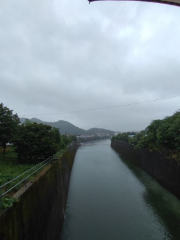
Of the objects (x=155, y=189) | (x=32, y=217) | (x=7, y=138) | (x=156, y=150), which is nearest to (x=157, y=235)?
(x=32, y=217)

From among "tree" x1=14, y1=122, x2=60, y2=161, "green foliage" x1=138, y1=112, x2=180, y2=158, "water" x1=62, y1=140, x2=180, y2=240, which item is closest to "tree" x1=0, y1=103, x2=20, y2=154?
"tree" x1=14, y1=122, x2=60, y2=161

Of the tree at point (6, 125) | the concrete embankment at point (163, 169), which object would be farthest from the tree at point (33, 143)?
the concrete embankment at point (163, 169)

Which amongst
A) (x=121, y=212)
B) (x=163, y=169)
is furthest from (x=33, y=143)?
(x=163, y=169)

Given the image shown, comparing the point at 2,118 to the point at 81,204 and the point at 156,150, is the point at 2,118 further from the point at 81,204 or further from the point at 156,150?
the point at 156,150

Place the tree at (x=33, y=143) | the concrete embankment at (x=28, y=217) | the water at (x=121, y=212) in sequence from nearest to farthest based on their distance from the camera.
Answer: the concrete embankment at (x=28, y=217), the water at (x=121, y=212), the tree at (x=33, y=143)

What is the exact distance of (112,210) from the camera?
45.5 ft

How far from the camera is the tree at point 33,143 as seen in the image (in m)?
14.1

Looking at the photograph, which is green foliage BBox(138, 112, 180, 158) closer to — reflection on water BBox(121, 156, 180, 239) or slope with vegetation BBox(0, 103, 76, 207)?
reflection on water BBox(121, 156, 180, 239)

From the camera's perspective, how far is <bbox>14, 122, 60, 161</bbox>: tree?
46.3 feet

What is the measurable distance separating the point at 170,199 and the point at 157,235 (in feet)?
19.6

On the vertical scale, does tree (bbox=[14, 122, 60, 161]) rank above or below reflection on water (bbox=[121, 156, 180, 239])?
above

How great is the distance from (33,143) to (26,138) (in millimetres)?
624

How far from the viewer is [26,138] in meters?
14.3

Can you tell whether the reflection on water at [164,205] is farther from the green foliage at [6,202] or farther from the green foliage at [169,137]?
the green foliage at [6,202]
